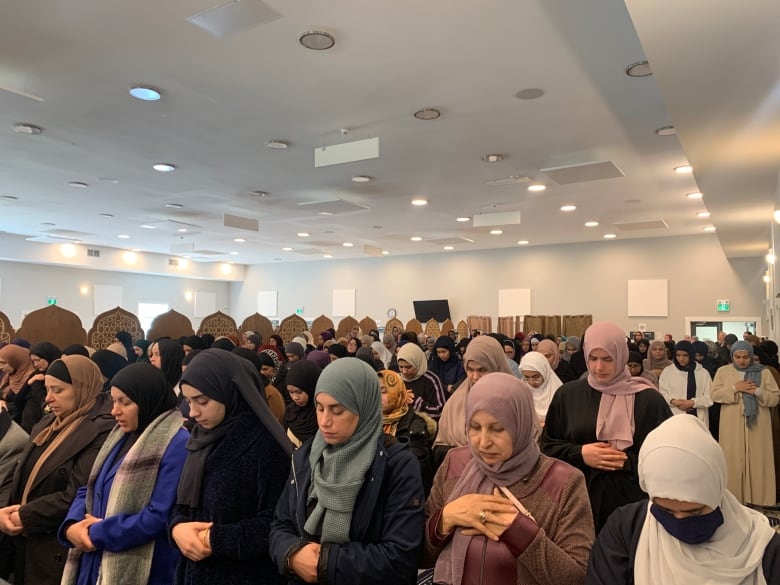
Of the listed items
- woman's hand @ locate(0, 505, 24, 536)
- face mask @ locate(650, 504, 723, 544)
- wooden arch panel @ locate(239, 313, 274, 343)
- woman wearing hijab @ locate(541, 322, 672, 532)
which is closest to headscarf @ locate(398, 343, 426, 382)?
woman wearing hijab @ locate(541, 322, 672, 532)

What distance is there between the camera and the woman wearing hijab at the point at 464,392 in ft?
10.6

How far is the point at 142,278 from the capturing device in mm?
18328

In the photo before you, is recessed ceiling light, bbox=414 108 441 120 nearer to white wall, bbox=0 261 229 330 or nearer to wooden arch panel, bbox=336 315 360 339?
wooden arch panel, bbox=336 315 360 339

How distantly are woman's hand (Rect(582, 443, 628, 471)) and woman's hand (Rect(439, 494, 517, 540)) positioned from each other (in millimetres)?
960

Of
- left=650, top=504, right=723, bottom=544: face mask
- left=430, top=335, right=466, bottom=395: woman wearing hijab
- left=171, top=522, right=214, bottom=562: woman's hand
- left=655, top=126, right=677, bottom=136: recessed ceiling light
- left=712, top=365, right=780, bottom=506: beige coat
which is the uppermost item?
left=655, top=126, right=677, bottom=136: recessed ceiling light

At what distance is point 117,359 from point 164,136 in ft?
7.81

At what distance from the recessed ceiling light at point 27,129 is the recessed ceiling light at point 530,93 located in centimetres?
475

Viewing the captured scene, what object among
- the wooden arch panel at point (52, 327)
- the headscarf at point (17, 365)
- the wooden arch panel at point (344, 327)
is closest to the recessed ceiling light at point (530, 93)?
the headscarf at point (17, 365)

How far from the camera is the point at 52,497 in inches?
95.7

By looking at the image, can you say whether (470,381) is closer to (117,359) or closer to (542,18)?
(542,18)

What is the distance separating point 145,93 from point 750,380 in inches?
241

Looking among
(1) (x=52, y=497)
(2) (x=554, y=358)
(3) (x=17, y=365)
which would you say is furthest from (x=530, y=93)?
(3) (x=17, y=365)

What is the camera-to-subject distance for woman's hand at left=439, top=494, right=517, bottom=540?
1592mm

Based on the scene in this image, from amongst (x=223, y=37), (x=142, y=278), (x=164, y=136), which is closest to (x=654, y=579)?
(x=223, y=37)
